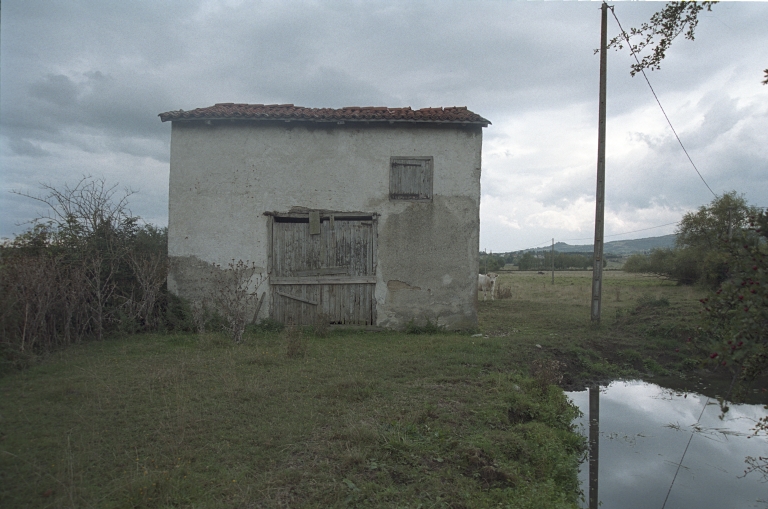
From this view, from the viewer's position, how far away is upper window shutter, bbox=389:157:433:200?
11.5 metres

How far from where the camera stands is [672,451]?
5.89m

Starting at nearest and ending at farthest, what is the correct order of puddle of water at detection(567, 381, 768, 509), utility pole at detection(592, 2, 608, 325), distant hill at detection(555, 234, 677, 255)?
puddle of water at detection(567, 381, 768, 509) → utility pole at detection(592, 2, 608, 325) → distant hill at detection(555, 234, 677, 255)

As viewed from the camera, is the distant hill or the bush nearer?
the bush

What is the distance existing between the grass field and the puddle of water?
511mm

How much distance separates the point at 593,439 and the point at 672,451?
0.89 meters

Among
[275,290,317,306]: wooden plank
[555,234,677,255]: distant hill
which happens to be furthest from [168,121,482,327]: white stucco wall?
[555,234,677,255]: distant hill

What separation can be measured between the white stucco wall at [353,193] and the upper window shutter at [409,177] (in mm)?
160

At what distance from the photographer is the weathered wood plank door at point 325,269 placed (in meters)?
11.3

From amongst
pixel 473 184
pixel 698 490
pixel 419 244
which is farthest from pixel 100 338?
pixel 698 490

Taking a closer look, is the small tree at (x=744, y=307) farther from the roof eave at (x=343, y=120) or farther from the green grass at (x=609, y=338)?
the roof eave at (x=343, y=120)

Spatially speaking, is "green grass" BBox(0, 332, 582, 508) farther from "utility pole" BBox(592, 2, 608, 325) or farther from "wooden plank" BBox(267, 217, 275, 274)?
"utility pole" BBox(592, 2, 608, 325)

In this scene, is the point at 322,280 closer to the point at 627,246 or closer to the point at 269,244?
the point at 269,244

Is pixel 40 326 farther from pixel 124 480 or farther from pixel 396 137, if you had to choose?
pixel 396 137

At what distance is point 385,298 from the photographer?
1144 cm
